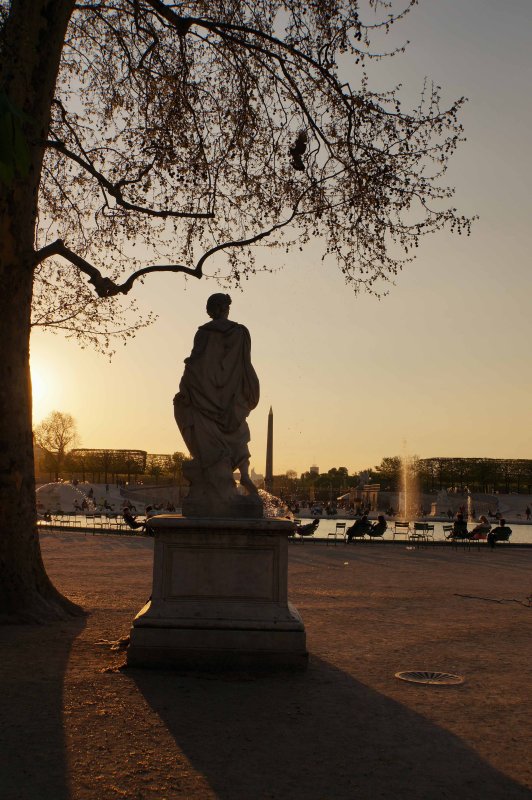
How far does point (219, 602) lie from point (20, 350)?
14.5ft

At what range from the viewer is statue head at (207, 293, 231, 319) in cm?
799

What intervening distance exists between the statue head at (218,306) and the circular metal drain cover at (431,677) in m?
3.63

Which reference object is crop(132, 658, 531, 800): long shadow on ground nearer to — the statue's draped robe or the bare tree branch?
the statue's draped robe

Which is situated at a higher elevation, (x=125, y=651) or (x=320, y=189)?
(x=320, y=189)

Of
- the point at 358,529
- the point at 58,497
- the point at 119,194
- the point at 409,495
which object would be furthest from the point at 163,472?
the point at 119,194

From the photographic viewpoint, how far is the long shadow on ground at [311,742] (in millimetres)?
4254

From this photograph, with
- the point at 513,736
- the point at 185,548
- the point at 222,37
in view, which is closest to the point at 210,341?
the point at 185,548

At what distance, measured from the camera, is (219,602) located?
23.4 feet

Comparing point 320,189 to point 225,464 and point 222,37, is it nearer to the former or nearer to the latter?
point 222,37

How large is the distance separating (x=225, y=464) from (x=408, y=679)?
2.41 meters

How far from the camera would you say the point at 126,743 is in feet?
16.1

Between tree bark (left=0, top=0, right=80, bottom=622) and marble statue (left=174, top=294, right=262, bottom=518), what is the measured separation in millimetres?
2901

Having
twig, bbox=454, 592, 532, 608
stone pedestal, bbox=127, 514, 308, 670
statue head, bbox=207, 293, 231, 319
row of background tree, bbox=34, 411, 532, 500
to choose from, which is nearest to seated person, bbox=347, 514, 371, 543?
twig, bbox=454, 592, 532, 608

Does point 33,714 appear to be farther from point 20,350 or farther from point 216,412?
point 20,350
